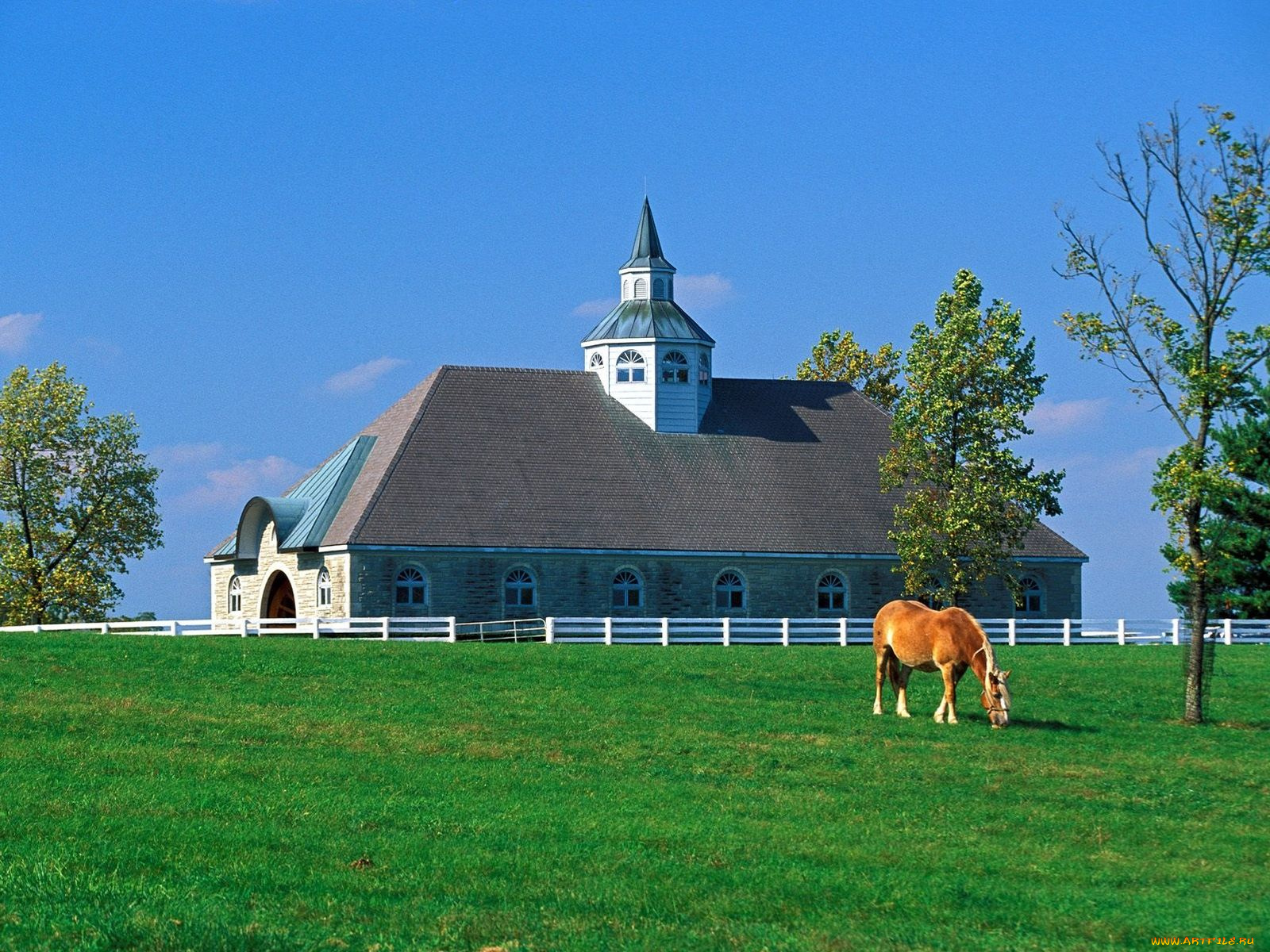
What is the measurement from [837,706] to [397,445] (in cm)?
2479

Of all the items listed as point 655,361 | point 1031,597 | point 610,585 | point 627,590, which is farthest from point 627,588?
point 1031,597

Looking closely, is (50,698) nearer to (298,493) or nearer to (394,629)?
(394,629)

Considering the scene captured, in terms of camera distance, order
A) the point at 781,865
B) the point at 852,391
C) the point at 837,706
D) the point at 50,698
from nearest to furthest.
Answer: the point at 781,865 < the point at 50,698 < the point at 837,706 < the point at 852,391

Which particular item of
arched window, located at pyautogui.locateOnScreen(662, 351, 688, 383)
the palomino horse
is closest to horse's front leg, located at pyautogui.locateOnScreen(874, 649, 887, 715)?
the palomino horse

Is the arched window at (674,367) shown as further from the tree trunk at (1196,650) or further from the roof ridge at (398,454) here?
the tree trunk at (1196,650)

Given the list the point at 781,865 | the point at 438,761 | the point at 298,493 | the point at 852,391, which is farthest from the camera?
the point at 852,391

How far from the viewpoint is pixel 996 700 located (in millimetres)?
26875

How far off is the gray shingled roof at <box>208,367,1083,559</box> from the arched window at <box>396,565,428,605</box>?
985mm

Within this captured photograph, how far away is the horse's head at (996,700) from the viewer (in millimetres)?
26766

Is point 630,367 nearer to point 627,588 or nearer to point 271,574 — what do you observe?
point 627,588

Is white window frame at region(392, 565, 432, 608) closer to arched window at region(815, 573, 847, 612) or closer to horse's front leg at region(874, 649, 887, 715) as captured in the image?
arched window at region(815, 573, 847, 612)

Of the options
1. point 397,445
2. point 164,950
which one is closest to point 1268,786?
point 164,950

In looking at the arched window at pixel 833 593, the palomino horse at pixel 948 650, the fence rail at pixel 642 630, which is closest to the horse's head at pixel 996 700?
the palomino horse at pixel 948 650

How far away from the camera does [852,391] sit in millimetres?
59031
